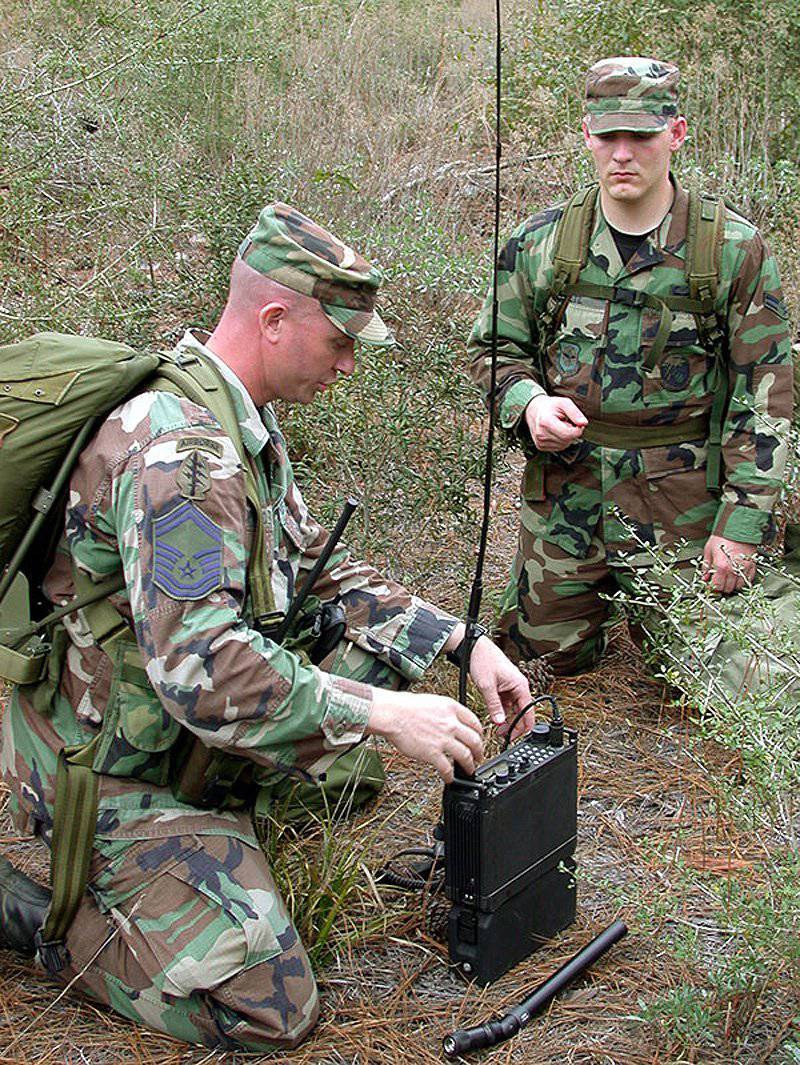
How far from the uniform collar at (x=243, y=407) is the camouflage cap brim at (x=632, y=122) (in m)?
1.84

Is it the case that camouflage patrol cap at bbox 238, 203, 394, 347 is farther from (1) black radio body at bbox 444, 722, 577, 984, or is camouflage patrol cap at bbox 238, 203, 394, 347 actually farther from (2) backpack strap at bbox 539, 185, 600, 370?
(2) backpack strap at bbox 539, 185, 600, 370

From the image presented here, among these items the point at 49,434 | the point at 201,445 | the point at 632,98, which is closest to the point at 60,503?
the point at 49,434

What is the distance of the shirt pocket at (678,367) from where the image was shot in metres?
4.27

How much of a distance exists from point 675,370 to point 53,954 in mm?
2656

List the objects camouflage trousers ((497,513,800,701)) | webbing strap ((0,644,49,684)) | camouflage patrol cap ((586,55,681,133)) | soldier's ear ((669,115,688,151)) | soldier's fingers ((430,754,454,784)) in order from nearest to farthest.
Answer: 1. soldier's fingers ((430,754,454,784))
2. webbing strap ((0,644,49,684))
3. camouflage patrol cap ((586,55,681,133))
4. soldier's ear ((669,115,688,151))
5. camouflage trousers ((497,513,800,701))

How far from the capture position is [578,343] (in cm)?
441

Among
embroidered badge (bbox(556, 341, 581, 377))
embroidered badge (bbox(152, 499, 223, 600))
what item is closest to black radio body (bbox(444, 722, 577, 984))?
embroidered badge (bbox(152, 499, 223, 600))

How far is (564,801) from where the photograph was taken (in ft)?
10.1

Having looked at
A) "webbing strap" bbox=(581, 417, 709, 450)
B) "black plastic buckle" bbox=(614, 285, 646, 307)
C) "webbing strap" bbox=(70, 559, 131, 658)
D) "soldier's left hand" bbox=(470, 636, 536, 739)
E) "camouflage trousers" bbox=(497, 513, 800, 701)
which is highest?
"black plastic buckle" bbox=(614, 285, 646, 307)

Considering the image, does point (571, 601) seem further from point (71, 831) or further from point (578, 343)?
point (71, 831)

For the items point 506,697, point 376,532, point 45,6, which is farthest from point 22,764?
point 45,6

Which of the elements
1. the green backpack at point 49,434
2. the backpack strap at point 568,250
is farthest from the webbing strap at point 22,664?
the backpack strap at point 568,250

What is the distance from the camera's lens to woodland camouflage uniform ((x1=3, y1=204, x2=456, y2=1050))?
2594 millimetres

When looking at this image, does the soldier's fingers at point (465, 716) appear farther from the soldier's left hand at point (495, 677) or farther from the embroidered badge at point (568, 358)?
the embroidered badge at point (568, 358)
